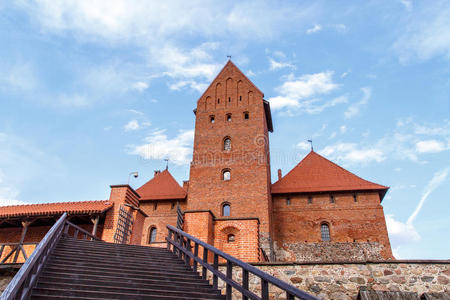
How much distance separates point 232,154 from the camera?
2097 centimetres

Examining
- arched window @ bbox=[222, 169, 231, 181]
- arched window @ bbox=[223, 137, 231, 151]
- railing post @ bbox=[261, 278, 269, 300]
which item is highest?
arched window @ bbox=[223, 137, 231, 151]

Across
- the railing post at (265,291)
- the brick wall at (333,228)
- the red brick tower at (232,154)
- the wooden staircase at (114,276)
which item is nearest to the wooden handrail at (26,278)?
the wooden staircase at (114,276)

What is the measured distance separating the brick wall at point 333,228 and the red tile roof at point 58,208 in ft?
34.0

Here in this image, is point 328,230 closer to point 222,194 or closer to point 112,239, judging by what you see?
point 222,194

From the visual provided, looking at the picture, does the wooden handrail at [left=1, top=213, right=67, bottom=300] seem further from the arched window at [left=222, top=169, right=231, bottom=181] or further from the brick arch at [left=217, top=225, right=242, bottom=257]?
the arched window at [left=222, top=169, right=231, bottom=181]

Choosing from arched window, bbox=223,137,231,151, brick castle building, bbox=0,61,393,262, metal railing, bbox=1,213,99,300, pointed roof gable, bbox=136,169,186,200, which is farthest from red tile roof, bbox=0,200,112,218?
arched window, bbox=223,137,231,151

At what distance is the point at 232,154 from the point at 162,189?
19.3 ft

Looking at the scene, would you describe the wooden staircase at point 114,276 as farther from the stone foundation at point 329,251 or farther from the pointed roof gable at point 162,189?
the pointed roof gable at point 162,189

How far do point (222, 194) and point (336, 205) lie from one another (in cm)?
663


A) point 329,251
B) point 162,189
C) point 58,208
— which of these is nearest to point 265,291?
point 58,208

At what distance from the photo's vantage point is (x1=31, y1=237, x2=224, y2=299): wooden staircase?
490 centimetres

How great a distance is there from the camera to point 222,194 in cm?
1984

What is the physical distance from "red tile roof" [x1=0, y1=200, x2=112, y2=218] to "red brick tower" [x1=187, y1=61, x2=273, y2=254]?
5446 mm

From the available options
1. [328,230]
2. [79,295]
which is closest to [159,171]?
[328,230]
